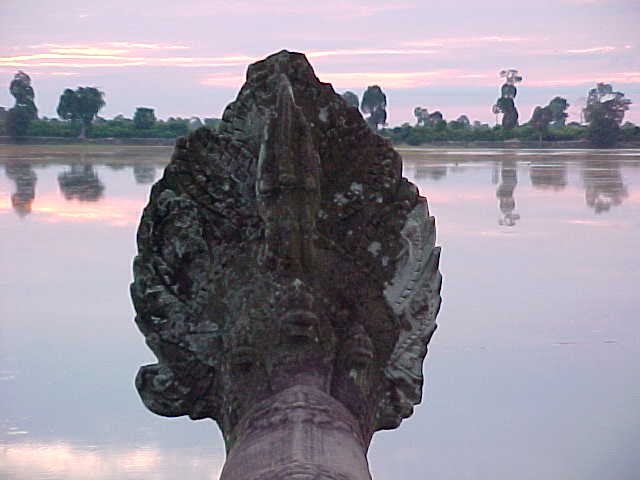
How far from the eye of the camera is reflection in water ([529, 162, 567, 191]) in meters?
12.6

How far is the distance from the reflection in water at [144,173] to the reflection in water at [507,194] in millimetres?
4435

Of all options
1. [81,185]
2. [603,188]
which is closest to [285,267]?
[603,188]

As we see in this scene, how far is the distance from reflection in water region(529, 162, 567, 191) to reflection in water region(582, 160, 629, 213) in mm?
326

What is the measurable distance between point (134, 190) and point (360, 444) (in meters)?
9.63

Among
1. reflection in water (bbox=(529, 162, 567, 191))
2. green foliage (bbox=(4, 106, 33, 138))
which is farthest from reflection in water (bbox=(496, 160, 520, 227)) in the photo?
green foliage (bbox=(4, 106, 33, 138))

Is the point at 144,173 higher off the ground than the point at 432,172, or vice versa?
the point at 144,173

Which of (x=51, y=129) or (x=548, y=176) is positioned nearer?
(x=548, y=176)

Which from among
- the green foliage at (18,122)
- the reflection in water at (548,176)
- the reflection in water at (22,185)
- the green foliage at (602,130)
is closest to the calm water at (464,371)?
the reflection in water at (22,185)

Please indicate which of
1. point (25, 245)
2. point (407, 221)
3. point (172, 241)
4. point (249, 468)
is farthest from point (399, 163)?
point (25, 245)

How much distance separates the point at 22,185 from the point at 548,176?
24.7ft

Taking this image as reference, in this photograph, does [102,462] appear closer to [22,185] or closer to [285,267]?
[285,267]

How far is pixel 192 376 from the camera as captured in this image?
2.15 m

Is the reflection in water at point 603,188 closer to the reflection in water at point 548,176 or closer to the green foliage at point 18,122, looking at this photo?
the reflection in water at point 548,176

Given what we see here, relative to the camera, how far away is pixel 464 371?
14.7 feet
